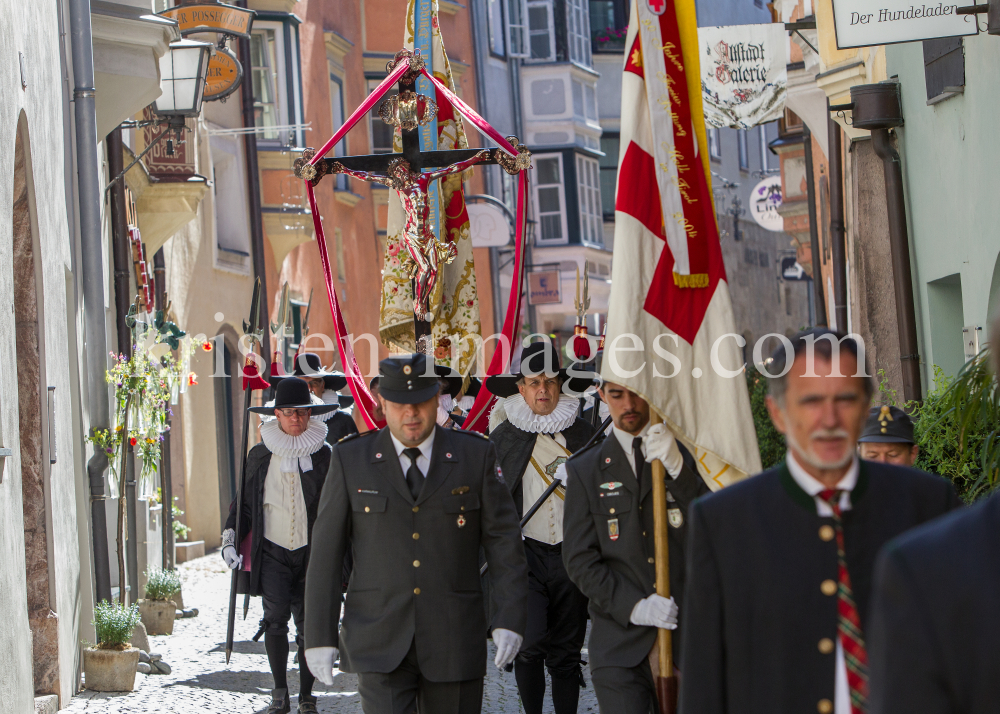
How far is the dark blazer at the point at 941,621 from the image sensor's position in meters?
2.01

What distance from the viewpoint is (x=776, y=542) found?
312cm

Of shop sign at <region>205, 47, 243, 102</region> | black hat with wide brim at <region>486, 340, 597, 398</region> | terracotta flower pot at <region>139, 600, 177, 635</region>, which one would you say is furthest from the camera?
shop sign at <region>205, 47, 243, 102</region>

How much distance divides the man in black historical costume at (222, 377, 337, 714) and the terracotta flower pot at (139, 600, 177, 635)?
3.05 meters

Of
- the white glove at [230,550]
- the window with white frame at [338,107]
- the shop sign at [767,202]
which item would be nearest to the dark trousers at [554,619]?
the white glove at [230,550]

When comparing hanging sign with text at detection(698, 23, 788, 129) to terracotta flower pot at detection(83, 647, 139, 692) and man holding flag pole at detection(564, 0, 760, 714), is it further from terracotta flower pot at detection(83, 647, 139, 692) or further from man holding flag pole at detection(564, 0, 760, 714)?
man holding flag pole at detection(564, 0, 760, 714)

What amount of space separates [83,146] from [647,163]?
19.0 feet

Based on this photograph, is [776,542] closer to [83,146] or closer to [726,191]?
[83,146]

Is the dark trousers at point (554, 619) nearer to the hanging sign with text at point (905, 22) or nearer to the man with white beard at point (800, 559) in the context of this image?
the hanging sign with text at point (905, 22)

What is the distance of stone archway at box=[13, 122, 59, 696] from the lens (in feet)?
26.7

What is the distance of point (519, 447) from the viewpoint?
775 centimetres

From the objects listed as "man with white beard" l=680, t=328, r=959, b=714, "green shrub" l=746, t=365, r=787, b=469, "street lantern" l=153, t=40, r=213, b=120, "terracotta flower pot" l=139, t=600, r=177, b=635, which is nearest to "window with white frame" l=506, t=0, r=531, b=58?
"green shrub" l=746, t=365, r=787, b=469

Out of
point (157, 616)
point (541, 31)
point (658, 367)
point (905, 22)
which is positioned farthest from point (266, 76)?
point (658, 367)

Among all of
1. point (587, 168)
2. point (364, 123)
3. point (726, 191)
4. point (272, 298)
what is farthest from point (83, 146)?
point (726, 191)

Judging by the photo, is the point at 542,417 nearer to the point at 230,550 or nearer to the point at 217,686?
the point at 230,550
